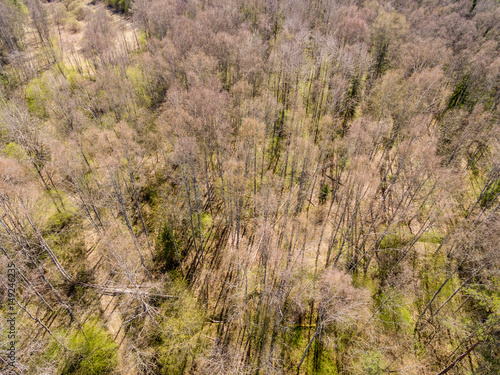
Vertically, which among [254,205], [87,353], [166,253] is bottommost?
[87,353]

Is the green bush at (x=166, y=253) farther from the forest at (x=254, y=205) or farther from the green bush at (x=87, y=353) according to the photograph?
the green bush at (x=87, y=353)

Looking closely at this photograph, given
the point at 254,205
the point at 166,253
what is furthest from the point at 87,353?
the point at 254,205

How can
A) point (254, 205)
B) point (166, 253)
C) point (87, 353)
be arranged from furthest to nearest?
1. point (254, 205)
2. point (166, 253)
3. point (87, 353)

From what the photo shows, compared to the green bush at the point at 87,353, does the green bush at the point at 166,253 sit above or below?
above

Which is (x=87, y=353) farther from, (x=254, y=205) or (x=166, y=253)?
(x=254, y=205)

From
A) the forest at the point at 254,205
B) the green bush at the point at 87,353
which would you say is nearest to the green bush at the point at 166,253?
the forest at the point at 254,205

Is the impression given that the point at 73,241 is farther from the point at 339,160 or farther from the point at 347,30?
the point at 347,30

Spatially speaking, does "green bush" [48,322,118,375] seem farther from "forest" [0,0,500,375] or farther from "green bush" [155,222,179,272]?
"green bush" [155,222,179,272]

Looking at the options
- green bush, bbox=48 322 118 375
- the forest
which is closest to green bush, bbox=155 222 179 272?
the forest
